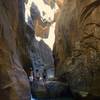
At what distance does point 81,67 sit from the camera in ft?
58.1

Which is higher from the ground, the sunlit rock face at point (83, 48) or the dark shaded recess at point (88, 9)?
the dark shaded recess at point (88, 9)

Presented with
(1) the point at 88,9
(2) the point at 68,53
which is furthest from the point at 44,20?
(1) the point at 88,9

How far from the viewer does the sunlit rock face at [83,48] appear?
55.2ft

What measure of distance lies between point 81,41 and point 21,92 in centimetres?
986

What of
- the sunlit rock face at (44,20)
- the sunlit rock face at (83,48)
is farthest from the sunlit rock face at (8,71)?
the sunlit rock face at (44,20)

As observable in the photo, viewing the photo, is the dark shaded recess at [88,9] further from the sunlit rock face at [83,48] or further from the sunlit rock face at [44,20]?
the sunlit rock face at [44,20]

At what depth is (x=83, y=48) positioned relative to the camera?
1766 centimetres

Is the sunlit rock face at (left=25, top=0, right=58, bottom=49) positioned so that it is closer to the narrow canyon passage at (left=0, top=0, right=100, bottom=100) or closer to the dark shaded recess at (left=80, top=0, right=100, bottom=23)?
the narrow canyon passage at (left=0, top=0, right=100, bottom=100)

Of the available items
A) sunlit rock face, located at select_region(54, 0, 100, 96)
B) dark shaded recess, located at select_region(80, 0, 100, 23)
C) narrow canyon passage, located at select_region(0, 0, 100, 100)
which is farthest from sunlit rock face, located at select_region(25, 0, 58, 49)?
dark shaded recess, located at select_region(80, 0, 100, 23)

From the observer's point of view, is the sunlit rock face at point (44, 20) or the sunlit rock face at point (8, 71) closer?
the sunlit rock face at point (8, 71)

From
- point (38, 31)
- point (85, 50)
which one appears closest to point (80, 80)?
point (85, 50)

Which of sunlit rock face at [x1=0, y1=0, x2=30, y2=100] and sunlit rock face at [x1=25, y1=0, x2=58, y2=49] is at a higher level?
sunlit rock face at [x1=25, y1=0, x2=58, y2=49]

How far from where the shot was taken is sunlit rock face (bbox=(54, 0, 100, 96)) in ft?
55.2

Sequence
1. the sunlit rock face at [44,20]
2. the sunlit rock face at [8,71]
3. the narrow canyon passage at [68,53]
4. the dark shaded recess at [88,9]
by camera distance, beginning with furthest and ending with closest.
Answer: the sunlit rock face at [44,20] < the dark shaded recess at [88,9] < the narrow canyon passage at [68,53] < the sunlit rock face at [8,71]
